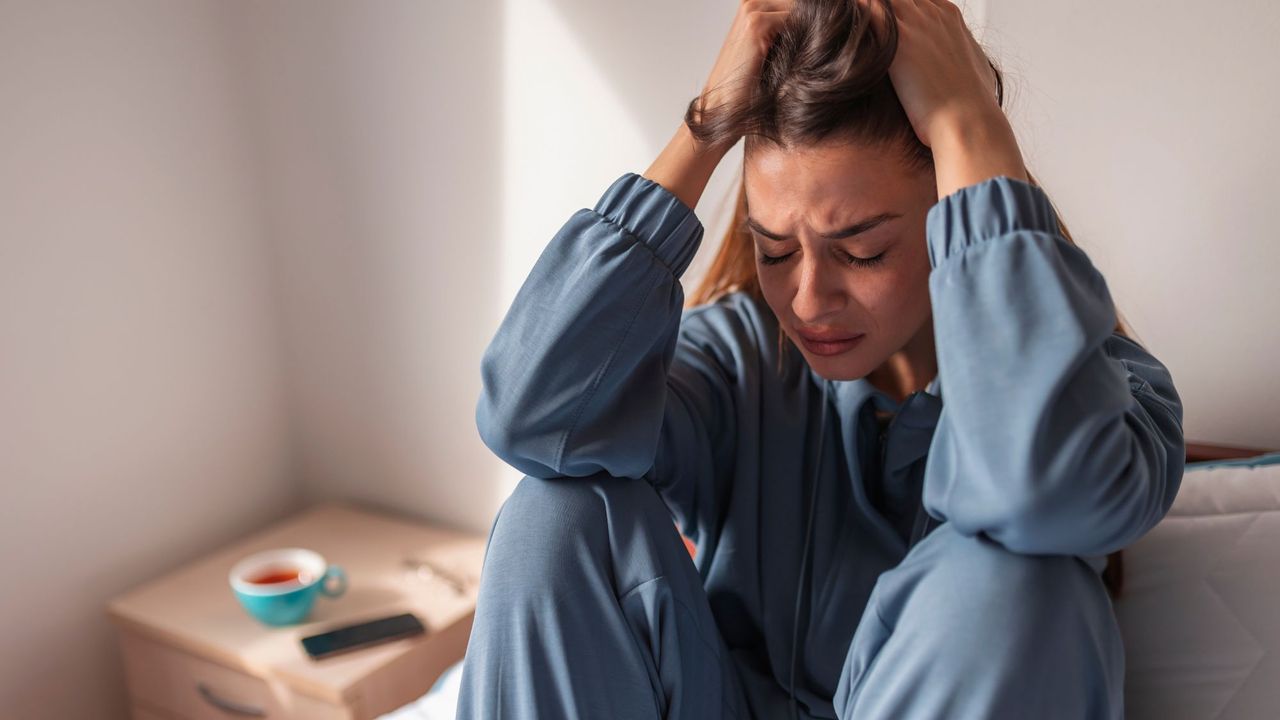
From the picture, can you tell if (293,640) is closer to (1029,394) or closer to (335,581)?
(335,581)

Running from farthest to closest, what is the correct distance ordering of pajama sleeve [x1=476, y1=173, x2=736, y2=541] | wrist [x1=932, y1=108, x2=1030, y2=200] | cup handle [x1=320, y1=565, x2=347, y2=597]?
1. cup handle [x1=320, y1=565, x2=347, y2=597]
2. pajama sleeve [x1=476, y1=173, x2=736, y2=541]
3. wrist [x1=932, y1=108, x2=1030, y2=200]

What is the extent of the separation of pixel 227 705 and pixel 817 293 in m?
1.06

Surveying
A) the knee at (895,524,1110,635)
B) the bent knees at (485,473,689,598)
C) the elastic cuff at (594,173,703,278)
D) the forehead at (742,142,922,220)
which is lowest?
the bent knees at (485,473,689,598)

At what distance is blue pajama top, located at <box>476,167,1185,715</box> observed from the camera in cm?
74

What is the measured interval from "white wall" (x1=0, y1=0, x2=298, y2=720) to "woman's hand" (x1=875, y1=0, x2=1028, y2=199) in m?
1.12

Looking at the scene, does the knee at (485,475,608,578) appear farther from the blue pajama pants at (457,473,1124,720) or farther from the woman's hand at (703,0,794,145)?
the woman's hand at (703,0,794,145)

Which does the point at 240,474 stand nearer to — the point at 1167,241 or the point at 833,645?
the point at 833,645

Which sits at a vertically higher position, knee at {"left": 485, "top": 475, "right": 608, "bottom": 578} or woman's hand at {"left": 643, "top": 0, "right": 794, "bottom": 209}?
woman's hand at {"left": 643, "top": 0, "right": 794, "bottom": 209}

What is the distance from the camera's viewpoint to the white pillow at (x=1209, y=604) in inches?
37.3

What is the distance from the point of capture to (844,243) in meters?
0.91

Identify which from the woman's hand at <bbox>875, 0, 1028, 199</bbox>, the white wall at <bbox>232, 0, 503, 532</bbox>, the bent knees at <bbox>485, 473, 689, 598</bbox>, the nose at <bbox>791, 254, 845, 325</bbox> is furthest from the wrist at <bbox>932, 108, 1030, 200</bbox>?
the white wall at <bbox>232, 0, 503, 532</bbox>

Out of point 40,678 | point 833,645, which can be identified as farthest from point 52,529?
point 833,645

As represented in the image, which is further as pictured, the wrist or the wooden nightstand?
the wooden nightstand

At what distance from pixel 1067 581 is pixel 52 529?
1.37 meters
